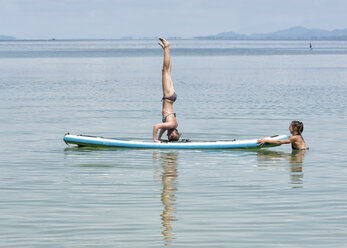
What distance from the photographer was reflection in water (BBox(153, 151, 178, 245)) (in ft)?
37.6

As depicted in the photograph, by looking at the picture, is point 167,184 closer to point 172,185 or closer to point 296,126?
point 172,185

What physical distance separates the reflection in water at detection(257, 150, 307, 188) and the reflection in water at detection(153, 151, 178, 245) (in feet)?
7.57

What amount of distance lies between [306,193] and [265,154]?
18.9 feet

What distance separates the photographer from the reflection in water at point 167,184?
37.6 feet

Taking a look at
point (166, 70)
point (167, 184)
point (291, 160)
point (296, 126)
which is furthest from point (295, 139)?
point (167, 184)

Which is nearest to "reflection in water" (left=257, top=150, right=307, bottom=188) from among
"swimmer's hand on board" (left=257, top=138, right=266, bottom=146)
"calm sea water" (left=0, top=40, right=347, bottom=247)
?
"calm sea water" (left=0, top=40, right=347, bottom=247)

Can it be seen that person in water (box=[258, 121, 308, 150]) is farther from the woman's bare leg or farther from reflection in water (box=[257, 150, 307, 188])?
the woman's bare leg

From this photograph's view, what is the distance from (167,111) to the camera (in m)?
20.3

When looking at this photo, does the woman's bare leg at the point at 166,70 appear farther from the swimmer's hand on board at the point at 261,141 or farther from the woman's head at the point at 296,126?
the woman's head at the point at 296,126

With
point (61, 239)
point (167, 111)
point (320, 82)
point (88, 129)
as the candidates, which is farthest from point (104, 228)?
point (320, 82)

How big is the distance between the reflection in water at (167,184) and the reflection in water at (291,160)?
231 cm

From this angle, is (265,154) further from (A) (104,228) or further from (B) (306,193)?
(A) (104,228)

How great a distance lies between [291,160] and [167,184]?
4876 mm

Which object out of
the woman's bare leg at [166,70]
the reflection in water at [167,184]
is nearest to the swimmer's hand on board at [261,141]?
the reflection in water at [167,184]
